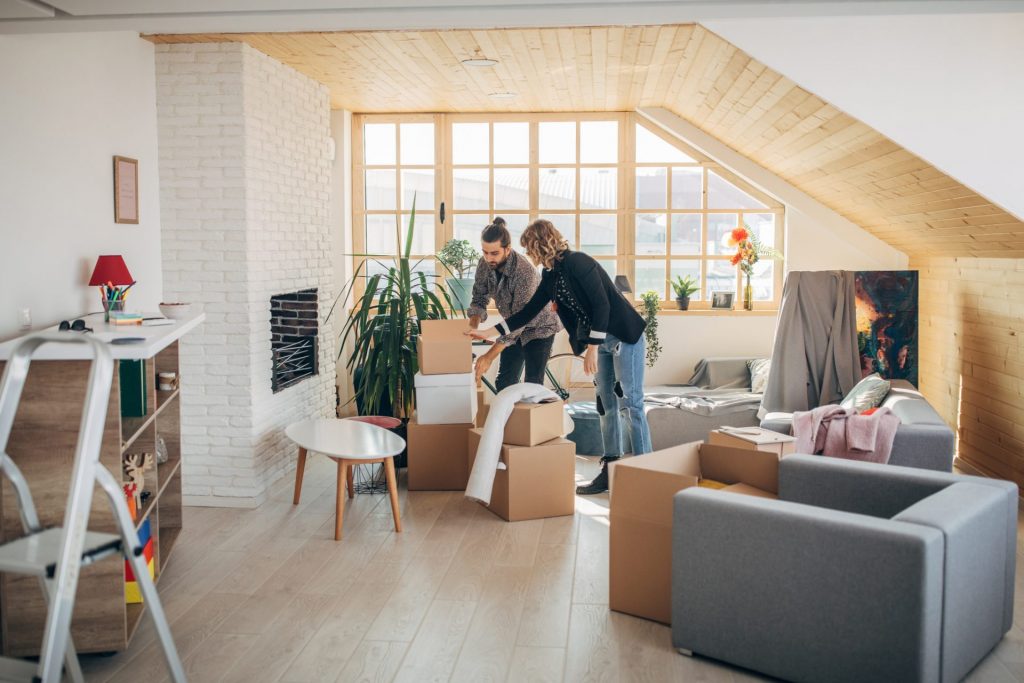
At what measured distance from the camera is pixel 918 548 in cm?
268

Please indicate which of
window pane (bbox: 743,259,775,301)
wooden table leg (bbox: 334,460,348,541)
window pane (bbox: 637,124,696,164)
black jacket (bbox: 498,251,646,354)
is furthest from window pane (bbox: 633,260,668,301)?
wooden table leg (bbox: 334,460,348,541)

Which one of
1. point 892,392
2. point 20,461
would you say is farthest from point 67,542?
point 892,392

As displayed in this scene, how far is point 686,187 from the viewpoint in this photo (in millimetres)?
8016

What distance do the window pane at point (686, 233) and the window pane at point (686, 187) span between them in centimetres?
9

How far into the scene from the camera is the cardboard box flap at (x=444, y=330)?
5453mm

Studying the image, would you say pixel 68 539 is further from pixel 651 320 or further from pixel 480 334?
pixel 651 320

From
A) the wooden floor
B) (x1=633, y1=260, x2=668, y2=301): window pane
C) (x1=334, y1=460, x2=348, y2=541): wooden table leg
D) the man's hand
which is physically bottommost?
the wooden floor

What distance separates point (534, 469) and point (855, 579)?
2.29 m

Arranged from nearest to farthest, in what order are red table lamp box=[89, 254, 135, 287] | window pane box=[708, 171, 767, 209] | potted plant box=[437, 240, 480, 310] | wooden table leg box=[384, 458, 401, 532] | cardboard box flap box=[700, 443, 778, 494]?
cardboard box flap box=[700, 443, 778, 494], red table lamp box=[89, 254, 135, 287], wooden table leg box=[384, 458, 401, 532], potted plant box=[437, 240, 480, 310], window pane box=[708, 171, 767, 209]

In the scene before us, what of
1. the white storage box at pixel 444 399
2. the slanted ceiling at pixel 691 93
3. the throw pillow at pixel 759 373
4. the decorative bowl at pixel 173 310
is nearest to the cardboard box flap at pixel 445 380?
the white storage box at pixel 444 399

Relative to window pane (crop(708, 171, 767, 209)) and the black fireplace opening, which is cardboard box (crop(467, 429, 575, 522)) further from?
window pane (crop(708, 171, 767, 209))

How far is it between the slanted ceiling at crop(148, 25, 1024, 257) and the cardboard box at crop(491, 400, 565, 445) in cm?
195

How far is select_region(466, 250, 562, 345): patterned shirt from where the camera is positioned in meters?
5.49

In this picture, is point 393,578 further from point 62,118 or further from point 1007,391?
point 1007,391
